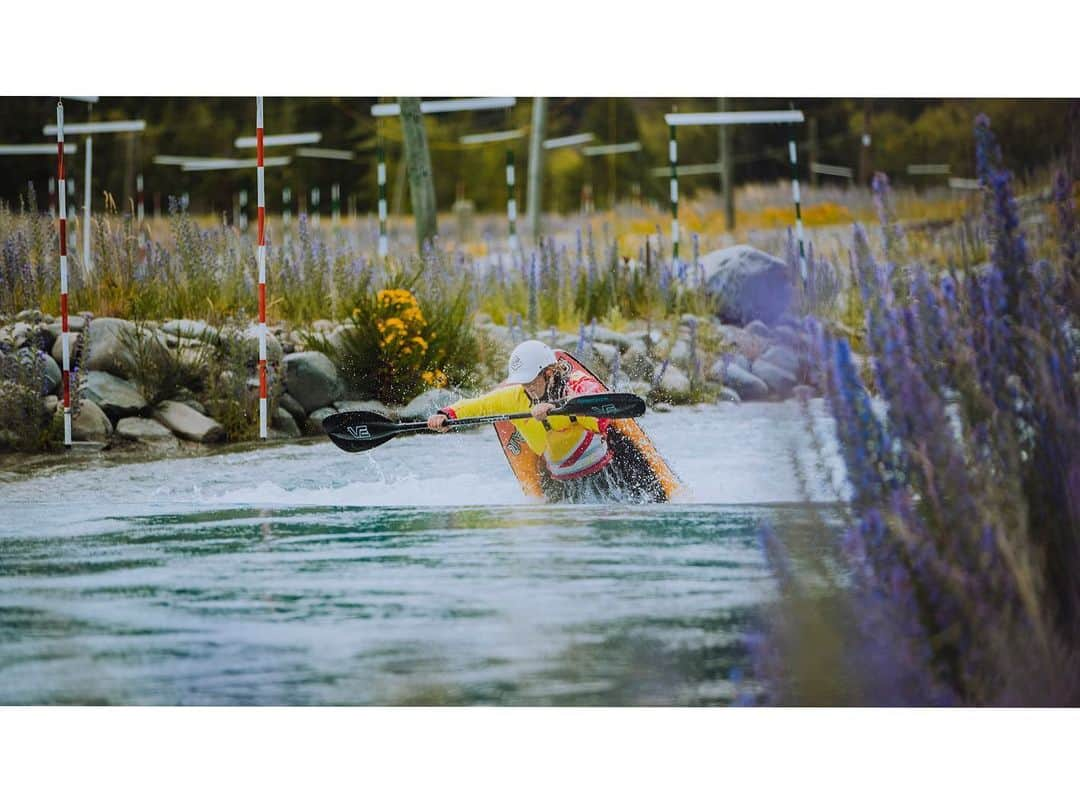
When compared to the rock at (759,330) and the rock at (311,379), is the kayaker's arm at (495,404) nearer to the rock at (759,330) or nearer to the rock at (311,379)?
the rock at (311,379)

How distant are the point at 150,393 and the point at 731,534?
2.53 m

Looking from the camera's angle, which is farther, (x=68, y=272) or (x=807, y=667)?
(x=68, y=272)

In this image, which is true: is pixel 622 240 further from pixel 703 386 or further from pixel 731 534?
pixel 731 534

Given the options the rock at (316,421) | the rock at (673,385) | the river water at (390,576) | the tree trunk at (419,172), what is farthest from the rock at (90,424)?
the rock at (673,385)

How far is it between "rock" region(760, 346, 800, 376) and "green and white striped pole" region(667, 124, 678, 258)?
64 centimetres

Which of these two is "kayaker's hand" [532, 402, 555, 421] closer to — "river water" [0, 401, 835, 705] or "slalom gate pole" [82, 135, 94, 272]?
"river water" [0, 401, 835, 705]

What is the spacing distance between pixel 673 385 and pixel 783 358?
0.47 m

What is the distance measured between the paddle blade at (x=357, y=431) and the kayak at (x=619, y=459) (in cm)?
47

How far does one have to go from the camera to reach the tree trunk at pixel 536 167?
581cm

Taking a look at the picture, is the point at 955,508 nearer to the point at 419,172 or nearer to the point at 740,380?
the point at 740,380

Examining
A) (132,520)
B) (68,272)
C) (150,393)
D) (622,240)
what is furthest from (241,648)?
(622,240)

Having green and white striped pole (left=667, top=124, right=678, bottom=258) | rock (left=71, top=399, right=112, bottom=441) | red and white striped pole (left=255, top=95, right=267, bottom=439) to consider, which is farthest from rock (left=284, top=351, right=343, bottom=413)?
green and white striped pole (left=667, top=124, right=678, bottom=258)

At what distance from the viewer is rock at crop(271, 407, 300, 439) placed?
5812mm

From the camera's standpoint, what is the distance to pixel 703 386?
5.89 m
